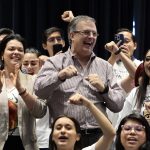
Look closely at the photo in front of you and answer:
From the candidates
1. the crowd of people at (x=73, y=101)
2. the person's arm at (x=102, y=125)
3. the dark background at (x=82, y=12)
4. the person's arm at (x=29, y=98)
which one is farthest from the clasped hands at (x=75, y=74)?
the dark background at (x=82, y=12)

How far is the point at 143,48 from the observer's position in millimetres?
5090

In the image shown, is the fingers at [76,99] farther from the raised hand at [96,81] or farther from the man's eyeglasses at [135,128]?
the man's eyeglasses at [135,128]

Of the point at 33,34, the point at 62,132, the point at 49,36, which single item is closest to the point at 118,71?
the point at 49,36

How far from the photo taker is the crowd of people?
2750 millimetres

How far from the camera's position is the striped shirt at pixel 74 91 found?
2.85 meters

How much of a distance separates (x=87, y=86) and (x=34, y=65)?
3.07 ft

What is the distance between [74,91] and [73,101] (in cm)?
26

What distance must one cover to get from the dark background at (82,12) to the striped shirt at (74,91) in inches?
82.1

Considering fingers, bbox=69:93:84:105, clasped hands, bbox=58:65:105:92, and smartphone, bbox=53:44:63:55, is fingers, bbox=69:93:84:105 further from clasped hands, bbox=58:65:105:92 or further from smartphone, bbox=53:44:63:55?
smartphone, bbox=53:44:63:55

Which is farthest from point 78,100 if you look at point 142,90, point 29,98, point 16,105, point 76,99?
point 142,90

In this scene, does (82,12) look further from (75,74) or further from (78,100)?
(78,100)

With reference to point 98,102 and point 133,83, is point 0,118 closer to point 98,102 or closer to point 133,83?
point 98,102

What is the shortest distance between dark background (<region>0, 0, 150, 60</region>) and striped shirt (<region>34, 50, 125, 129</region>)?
82.1 inches

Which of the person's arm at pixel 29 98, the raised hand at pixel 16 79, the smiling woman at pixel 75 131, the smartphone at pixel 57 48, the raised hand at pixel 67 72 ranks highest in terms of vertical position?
the smartphone at pixel 57 48
